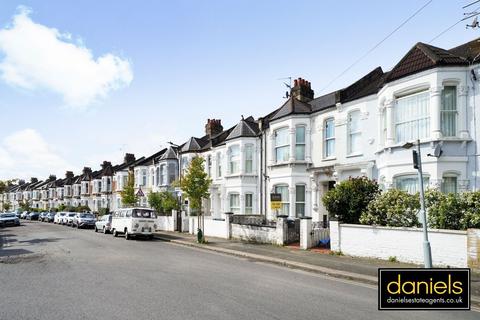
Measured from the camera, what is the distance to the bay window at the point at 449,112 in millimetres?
16844

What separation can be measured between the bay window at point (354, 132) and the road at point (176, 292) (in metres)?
9.08

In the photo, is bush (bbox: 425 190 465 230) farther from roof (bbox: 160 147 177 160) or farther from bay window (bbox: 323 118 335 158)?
roof (bbox: 160 147 177 160)

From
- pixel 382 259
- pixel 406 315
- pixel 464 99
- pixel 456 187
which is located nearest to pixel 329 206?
pixel 382 259

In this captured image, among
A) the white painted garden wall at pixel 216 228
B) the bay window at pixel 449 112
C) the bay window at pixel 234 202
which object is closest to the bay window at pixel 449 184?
the bay window at pixel 449 112

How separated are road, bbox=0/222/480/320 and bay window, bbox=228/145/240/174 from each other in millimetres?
15275

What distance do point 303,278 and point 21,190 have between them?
413 feet

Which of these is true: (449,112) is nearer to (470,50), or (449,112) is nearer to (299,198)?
(470,50)

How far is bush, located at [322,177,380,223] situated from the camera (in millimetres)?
→ 17500

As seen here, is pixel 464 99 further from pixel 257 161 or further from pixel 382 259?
pixel 257 161

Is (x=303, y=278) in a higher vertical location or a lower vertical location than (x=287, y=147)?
lower

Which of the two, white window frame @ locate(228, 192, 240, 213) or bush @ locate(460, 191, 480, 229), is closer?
bush @ locate(460, 191, 480, 229)

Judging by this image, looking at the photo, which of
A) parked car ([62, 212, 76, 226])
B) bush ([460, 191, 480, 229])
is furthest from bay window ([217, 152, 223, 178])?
bush ([460, 191, 480, 229])

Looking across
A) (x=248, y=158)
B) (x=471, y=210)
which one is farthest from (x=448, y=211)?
(x=248, y=158)

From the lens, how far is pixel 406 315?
8.61m
